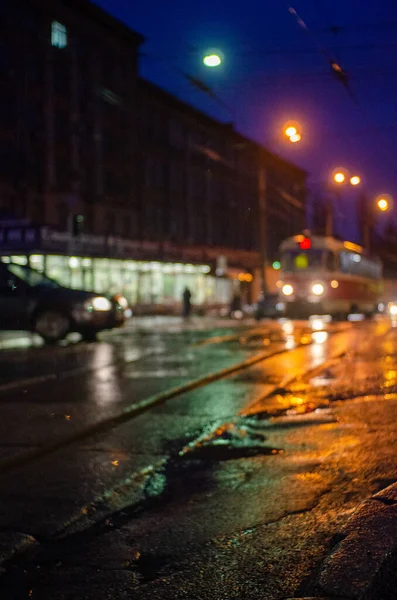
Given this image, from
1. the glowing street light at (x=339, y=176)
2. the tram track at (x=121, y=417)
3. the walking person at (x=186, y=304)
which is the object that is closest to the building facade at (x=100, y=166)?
the walking person at (x=186, y=304)

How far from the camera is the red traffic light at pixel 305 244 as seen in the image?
36.5 meters

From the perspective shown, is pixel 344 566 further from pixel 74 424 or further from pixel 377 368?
pixel 377 368

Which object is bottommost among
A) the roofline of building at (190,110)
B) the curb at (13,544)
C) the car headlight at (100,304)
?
the curb at (13,544)

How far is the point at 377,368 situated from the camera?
44.8ft

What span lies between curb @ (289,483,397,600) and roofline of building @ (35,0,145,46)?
40.8 metres

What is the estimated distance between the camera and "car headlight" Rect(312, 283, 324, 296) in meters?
35.4

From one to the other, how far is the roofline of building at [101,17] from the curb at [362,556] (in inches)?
1607

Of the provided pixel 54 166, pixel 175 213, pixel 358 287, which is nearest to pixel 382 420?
pixel 358 287

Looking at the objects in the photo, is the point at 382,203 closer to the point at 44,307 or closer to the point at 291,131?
the point at 291,131

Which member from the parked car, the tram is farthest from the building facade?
the parked car

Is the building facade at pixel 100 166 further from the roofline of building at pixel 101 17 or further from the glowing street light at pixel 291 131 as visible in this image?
the glowing street light at pixel 291 131

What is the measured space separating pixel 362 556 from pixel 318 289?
104ft

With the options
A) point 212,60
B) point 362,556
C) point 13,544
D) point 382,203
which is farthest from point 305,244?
point 362,556

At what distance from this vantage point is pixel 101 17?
45500 mm
